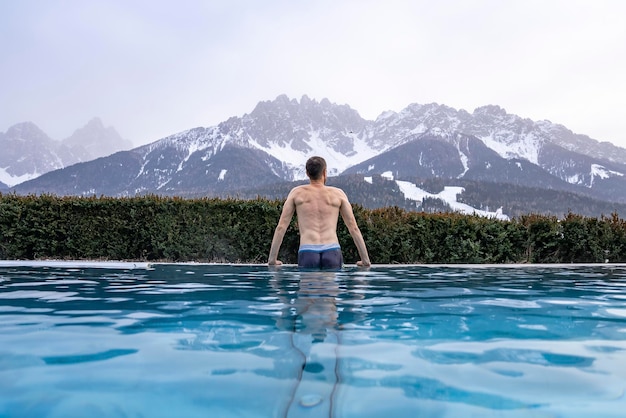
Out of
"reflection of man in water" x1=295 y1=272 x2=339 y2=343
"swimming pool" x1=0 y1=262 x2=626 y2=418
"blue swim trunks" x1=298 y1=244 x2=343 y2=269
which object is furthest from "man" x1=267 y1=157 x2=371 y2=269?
"swimming pool" x1=0 y1=262 x2=626 y2=418

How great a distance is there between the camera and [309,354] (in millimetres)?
2594

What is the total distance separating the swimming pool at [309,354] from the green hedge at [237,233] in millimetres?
6561

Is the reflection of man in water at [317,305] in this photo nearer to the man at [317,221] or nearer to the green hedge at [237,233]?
the man at [317,221]

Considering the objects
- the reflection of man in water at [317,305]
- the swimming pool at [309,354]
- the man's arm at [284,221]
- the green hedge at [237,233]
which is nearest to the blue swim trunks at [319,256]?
the reflection of man in water at [317,305]

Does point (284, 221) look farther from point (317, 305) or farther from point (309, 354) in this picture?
point (309, 354)

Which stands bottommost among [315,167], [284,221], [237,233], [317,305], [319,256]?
[317,305]

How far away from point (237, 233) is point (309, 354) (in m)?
9.58

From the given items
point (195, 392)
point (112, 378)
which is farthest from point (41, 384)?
point (195, 392)

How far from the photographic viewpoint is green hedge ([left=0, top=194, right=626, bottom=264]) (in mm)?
11945

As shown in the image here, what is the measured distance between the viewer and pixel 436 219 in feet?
39.9

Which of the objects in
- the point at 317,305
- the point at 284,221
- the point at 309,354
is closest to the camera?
the point at 309,354

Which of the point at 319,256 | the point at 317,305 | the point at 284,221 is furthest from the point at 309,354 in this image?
the point at 284,221

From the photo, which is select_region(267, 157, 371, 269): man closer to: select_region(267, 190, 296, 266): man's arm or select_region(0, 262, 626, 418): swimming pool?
select_region(267, 190, 296, 266): man's arm

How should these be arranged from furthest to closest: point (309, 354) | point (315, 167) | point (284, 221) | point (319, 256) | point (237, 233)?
point (237, 233), point (284, 221), point (319, 256), point (315, 167), point (309, 354)
